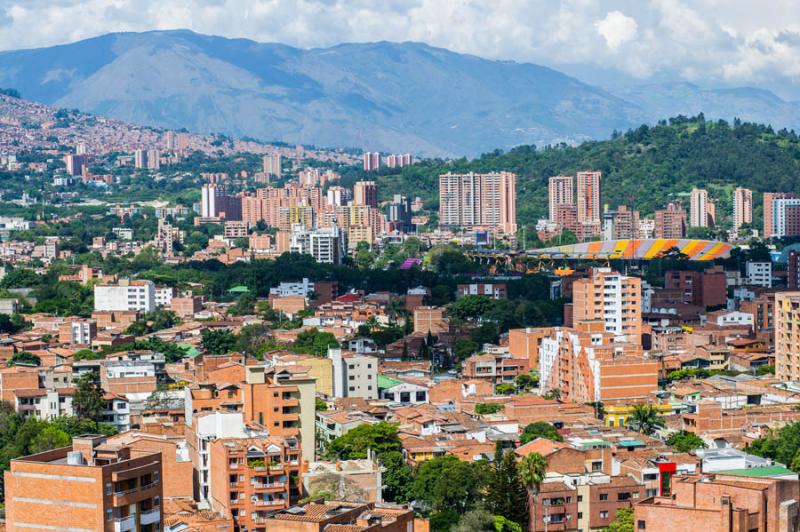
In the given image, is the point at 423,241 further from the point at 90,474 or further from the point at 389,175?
the point at 90,474

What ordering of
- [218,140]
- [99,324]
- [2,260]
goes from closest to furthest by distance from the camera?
[99,324]
[2,260]
[218,140]

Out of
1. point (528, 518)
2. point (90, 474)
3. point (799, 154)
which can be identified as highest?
point (799, 154)

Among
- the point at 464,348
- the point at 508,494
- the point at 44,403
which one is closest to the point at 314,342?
the point at 464,348

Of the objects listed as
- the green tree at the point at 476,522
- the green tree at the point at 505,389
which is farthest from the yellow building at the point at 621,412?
the green tree at the point at 476,522

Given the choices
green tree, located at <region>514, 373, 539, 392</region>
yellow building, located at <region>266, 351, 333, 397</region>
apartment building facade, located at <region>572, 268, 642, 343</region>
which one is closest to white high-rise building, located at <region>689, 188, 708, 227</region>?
apartment building facade, located at <region>572, 268, 642, 343</region>

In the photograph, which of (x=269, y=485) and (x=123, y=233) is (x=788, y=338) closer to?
(x=269, y=485)

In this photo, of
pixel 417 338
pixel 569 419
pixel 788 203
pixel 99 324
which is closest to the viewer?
pixel 569 419

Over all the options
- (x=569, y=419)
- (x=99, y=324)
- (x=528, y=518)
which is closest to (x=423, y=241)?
(x=99, y=324)
